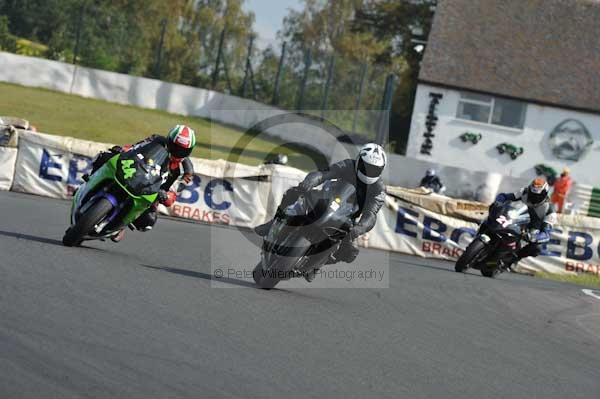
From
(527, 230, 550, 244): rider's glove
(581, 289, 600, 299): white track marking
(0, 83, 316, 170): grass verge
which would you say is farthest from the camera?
(0, 83, 316, 170): grass verge

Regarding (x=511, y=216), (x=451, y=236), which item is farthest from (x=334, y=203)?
(x=451, y=236)

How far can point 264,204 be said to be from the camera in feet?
59.2

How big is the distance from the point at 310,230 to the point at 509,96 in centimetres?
3016

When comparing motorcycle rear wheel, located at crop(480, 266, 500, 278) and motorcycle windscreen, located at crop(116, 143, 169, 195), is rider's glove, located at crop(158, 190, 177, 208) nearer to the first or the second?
motorcycle windscreen, located at crop(116, 143, 169, 195)

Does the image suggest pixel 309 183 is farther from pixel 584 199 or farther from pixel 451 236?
pixel 584 199

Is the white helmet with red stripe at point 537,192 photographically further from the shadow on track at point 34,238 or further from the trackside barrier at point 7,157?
the trackside barrier at point 7,157

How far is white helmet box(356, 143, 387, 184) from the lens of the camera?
9500mm

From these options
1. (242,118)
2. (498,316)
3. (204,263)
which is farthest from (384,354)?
(242,118)

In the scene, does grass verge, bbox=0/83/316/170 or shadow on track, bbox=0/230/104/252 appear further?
grass verge, bbox=0/83/316/170

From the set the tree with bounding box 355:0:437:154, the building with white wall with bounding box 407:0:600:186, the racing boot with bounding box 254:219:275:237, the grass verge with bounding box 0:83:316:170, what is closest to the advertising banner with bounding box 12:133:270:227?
the racing boot with bounding box 254:219:275:237

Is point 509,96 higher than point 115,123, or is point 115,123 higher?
point 509,96

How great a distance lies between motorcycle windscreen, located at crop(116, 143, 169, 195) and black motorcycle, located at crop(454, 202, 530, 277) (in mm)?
6314

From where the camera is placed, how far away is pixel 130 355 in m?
5.80

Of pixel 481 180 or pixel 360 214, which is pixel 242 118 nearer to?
pixel 481 180
